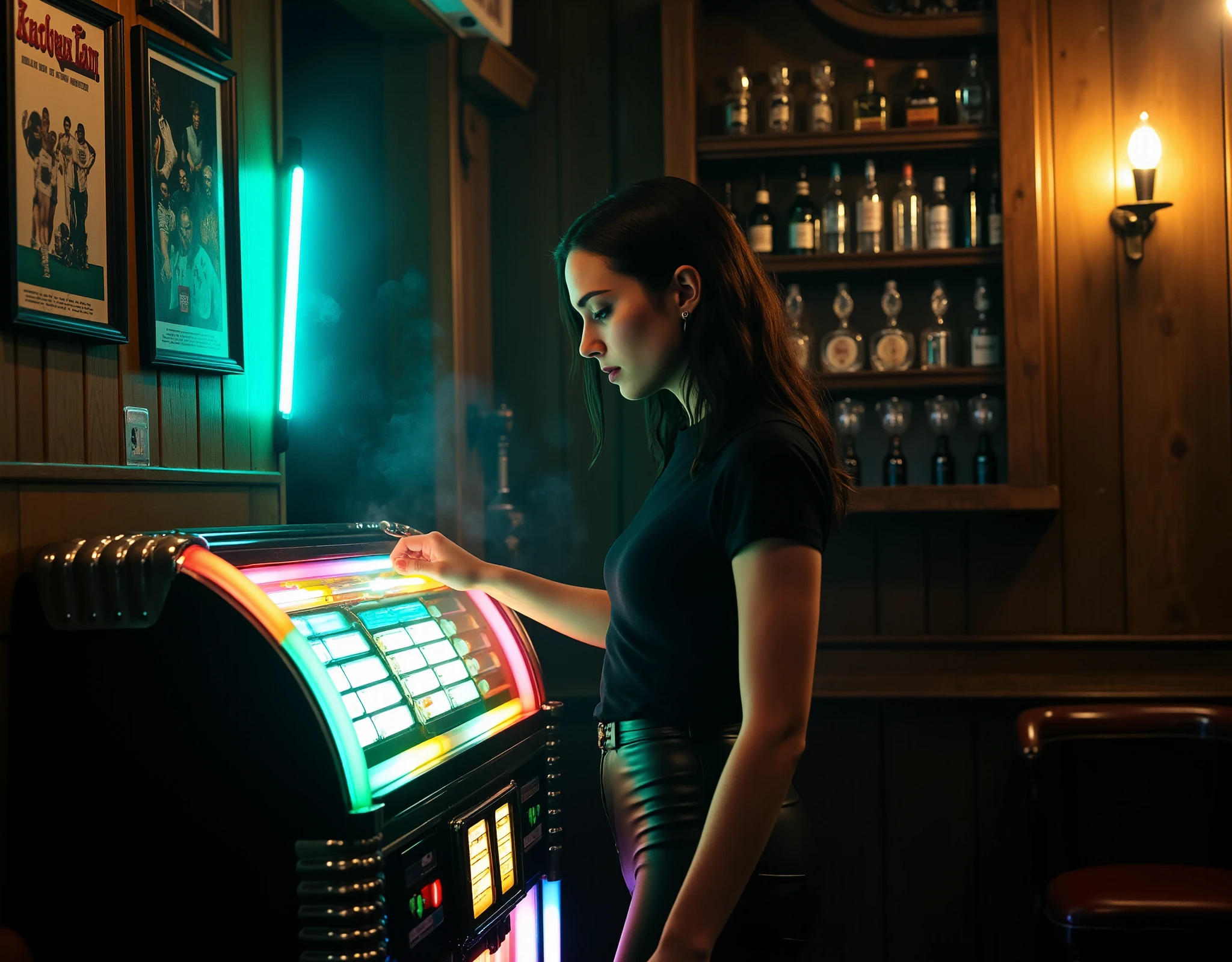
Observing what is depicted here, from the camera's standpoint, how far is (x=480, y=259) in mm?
3516

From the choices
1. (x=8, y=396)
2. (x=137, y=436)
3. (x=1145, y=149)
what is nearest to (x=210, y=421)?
(x=137, y=436)

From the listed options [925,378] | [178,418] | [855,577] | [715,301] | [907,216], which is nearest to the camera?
[715,301]

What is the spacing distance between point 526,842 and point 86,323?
3.60ft

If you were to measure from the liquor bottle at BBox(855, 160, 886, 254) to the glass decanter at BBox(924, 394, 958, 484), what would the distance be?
1.63 ft

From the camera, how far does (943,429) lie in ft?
11.1

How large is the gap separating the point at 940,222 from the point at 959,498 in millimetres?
821

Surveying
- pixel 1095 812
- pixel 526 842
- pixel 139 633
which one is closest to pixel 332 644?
pixel 139 633

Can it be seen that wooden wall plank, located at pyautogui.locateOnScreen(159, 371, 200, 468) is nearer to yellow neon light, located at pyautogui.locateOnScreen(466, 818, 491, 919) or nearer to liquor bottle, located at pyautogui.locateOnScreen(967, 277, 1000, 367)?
yellow neon light, located at pyautogui.locateOnScreen(466, 818, 491, 919)

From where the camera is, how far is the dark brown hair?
1381mm

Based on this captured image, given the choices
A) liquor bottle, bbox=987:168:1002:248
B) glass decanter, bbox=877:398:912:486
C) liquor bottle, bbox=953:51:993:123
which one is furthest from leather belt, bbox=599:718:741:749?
liquor bottle, bbox=953:51:993:123

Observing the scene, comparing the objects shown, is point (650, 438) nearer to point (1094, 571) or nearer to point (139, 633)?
point (139, 633)

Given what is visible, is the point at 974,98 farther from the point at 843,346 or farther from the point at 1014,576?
the point at 1014,576

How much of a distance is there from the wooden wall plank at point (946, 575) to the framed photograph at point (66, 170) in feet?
8.14

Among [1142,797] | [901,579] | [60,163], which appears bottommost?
[1142,797]
